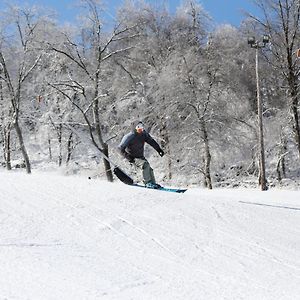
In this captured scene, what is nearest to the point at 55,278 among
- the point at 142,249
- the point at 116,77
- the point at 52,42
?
the point at 142,249

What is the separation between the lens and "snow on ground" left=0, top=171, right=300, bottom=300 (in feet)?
15.6

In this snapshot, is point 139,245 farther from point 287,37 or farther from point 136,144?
point 287,37

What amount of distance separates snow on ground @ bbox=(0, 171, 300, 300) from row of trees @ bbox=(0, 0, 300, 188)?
689 inches

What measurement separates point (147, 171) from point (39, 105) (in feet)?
83.9

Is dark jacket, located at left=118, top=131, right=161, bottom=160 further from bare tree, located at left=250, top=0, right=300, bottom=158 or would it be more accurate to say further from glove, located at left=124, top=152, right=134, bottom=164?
bare tree, located at left=250, top=0, right=300, bottom=158

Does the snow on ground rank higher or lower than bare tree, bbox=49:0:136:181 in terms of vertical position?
lower

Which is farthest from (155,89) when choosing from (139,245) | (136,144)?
(139,245)

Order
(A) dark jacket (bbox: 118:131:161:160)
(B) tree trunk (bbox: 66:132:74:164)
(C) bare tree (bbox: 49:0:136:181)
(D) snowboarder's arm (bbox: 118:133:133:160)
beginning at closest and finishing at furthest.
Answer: (D) snowboarder's arm (bbox: 118:133:133:160) → (A) dark jacket (bbox: 118:131:161:160) → (C) bare tree (bbox: 49:0:136:181) → (B) tree trunk (bbox: 66:132:74:164)

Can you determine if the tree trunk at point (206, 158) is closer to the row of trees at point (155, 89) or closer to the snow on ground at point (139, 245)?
the row of trees at point (155, 89)

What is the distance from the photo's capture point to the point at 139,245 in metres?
6.38

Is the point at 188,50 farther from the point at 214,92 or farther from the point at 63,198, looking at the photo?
the point at 63,198

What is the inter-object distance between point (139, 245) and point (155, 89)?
993 inches

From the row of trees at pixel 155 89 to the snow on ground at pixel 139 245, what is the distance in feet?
57.4

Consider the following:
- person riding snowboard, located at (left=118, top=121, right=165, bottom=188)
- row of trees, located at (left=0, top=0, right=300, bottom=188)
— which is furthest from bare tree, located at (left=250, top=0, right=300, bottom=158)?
person riding snowboard, located at (left=118, top=121, right=165, bottom=188)
